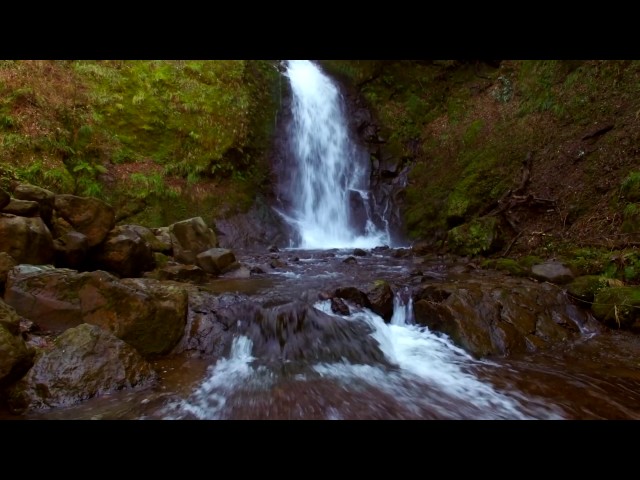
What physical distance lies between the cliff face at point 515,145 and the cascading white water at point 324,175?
127cm

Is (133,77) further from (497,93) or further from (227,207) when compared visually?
(497,93)

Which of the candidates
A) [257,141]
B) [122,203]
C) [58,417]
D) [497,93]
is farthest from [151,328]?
[497,93]

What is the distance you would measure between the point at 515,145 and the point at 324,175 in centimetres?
676

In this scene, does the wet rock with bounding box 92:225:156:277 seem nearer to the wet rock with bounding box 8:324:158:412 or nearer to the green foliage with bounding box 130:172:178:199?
the wet rock with bounding box 8:324:158:412

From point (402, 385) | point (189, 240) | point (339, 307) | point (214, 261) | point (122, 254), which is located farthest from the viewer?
point (189, 240)

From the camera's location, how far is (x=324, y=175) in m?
14.4

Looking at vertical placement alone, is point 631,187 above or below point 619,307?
above

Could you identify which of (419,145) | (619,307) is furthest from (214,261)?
(419,145)

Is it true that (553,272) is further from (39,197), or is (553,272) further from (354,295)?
(39,197)

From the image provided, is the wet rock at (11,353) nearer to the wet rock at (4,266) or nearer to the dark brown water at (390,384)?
the dark brown water at (390,384)

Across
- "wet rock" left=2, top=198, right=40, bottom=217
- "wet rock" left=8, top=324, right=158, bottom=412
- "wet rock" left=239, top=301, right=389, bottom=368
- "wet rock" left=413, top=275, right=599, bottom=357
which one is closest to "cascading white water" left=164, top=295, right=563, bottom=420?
"wet rock" left=239, top=301, right=389, bottom=368

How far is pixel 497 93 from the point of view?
45.8 ft

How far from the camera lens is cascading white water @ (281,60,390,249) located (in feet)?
43.1
